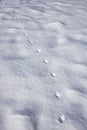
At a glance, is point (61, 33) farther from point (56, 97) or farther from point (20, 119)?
point (20, 119)

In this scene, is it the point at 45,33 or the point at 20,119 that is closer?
the point at 20,119

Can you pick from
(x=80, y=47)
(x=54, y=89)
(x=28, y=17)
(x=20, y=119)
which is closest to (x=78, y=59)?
(x=80, y=47)

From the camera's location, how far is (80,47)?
209 centimetres

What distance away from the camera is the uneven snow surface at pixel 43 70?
1380 mm

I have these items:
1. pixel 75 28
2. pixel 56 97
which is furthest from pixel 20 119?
pixel 75 28

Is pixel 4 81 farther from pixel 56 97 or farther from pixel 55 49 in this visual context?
pixel 55 49

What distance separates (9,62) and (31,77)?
0.31m

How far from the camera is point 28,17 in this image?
2.83m

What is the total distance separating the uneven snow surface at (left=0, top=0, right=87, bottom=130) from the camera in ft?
4.53

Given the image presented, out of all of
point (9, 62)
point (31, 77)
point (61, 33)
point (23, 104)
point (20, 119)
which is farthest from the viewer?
point (61, 33)

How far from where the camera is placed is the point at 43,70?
5.90 ft

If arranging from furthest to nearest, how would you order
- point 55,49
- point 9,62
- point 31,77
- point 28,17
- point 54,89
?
point 28,17, point 55,49, point 9,62, point 31,77, point 54,89

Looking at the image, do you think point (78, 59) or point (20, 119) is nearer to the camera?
point (20, 119)

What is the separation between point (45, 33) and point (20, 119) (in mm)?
1289
